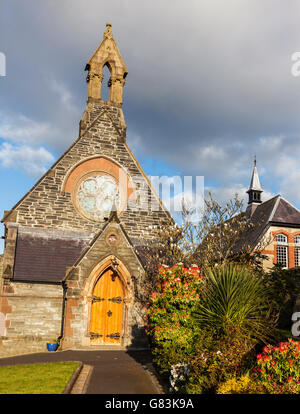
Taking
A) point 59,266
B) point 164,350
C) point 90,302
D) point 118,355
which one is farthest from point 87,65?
Result: point 164,350

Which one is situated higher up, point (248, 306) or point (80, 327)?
point (248, 306)

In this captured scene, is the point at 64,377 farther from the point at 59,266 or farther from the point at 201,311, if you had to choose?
the point at 59,266

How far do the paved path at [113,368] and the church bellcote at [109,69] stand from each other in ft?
51.5

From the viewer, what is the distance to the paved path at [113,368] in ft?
34.9

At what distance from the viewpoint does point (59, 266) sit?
749 inches

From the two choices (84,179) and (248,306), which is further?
(84,179)

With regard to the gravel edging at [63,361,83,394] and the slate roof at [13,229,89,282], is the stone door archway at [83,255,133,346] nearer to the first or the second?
the slate roof at [13,229,89,282]

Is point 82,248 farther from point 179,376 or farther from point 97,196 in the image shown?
point 179,376

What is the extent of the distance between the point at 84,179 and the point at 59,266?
558 cm

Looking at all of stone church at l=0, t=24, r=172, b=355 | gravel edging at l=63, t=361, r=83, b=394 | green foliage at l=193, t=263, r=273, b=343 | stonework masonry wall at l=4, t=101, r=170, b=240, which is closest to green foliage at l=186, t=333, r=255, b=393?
green foliage at l=193, t=263, r=273, b=343

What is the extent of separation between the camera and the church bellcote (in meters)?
24.6

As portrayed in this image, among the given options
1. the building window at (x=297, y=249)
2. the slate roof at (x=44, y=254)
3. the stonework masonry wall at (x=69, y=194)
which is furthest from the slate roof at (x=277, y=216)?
the slate roof at (x=44, y=254)

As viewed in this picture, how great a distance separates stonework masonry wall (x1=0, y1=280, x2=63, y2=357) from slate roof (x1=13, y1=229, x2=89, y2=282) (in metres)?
0.51

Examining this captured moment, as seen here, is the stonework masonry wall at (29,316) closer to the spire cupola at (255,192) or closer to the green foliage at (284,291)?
the green foliage at (284,291)
